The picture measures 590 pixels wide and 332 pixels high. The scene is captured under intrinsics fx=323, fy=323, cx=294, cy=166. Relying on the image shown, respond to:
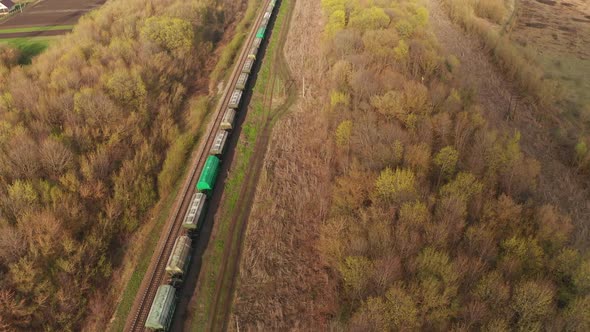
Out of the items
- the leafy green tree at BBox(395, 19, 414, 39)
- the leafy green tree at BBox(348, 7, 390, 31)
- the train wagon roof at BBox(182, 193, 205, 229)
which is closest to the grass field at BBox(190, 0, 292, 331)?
the train wagon roof at BBox(182, 193, 205, 229)

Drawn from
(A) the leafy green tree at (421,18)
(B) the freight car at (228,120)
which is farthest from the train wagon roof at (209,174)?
(A) the leafy green tree at (421,18)

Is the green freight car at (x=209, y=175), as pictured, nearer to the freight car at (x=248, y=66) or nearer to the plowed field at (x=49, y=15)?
the freight car at (x=248, y=66)

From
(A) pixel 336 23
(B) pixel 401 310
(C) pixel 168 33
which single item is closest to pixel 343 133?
(B) pixel 401 310

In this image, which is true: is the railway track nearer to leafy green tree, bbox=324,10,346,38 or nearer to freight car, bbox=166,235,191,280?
freight car, bbox=166,235,191,280

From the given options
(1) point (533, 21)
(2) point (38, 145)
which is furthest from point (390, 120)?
(1) point (533, 21)

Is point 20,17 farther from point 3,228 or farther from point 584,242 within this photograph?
point 584,242
